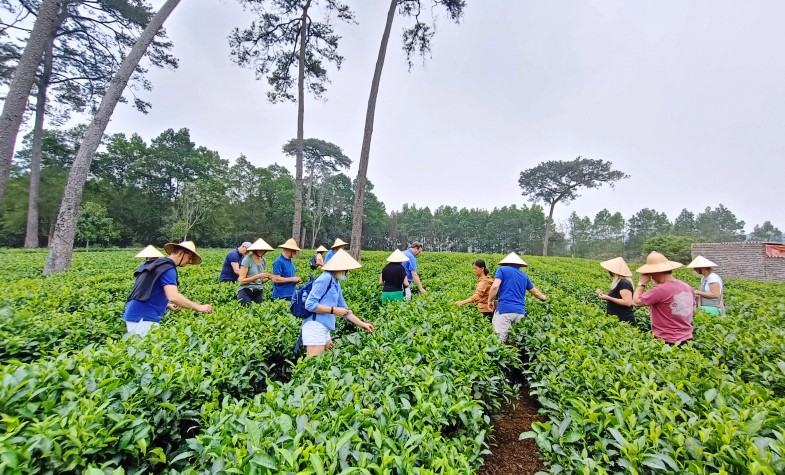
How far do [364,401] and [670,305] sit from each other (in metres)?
3.77

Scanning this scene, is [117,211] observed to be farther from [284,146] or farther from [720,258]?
[720,258]

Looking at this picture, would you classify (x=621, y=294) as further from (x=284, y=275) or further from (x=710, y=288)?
(x=284, y=275)

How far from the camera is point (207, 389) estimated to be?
239cm

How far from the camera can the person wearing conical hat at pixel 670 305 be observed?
3.62 metres

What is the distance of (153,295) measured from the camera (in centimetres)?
351

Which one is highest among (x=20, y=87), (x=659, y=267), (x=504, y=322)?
(x=20, y=87)

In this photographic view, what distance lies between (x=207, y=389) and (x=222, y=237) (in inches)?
1543

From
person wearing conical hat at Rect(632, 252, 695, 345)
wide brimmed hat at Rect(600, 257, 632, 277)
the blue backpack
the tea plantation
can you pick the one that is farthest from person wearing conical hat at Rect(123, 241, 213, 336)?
wide brimmed hat at Rect(600, 257, 632, 277)

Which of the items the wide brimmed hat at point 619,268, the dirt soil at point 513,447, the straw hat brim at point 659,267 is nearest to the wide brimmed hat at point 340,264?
the dirt soil at point 513,447

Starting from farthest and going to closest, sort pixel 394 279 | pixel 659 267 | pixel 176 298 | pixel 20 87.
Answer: pixel 394 279 → pixel 20 87 → pixel 659 267 → pixel 176 298

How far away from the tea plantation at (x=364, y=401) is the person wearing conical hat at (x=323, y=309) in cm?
28

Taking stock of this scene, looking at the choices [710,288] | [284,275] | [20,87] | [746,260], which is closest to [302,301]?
[284,275]

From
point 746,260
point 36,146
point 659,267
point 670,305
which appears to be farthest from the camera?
point 36,146

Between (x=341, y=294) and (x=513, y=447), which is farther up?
(x=341, y=294)
